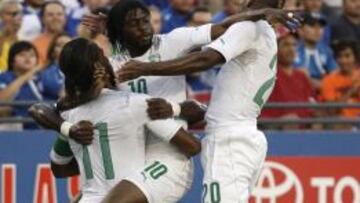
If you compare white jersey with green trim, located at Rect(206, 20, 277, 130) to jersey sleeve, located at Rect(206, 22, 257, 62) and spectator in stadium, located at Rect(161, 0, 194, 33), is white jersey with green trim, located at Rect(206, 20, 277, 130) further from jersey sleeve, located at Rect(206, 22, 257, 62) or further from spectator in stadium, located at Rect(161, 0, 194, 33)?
spectator in stadium, located at Rect(161, 0, 194, 33)

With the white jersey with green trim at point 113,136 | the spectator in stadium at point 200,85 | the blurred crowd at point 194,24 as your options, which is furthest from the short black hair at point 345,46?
the white jersey with green trim at point 113,136

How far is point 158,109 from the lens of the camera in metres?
7.55

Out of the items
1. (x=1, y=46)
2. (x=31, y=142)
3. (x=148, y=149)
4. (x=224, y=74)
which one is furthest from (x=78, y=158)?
(x=1, y=46)

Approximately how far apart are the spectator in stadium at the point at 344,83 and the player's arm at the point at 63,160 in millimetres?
4681

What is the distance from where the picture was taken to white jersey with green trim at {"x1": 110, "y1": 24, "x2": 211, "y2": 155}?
7.88m

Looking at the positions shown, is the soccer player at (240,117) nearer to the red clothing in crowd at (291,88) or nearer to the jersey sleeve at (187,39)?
the jersey sleeve at (187,39)

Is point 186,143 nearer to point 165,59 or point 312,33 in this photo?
point 165,59

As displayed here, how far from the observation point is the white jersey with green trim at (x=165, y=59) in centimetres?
788

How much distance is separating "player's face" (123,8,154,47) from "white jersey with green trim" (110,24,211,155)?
9cm

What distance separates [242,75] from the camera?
801cm

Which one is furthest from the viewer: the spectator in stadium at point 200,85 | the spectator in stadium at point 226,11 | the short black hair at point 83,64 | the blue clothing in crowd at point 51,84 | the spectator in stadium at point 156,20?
the spectator in stadium at point 226,11

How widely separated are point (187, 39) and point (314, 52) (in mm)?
5581

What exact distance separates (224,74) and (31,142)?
140 inches

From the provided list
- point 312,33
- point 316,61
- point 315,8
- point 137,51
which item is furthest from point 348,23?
point 137,51
